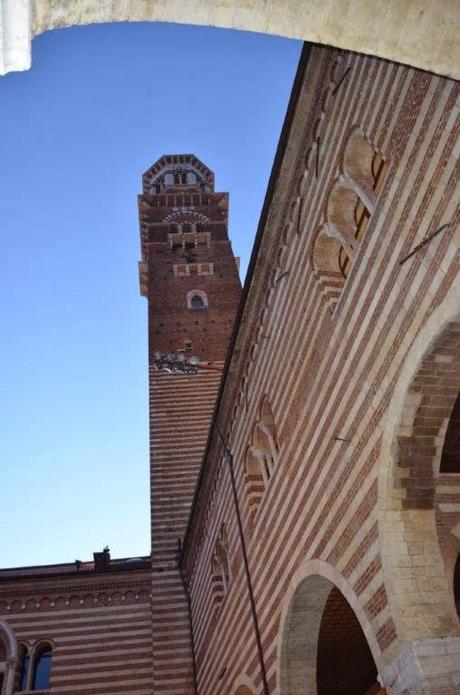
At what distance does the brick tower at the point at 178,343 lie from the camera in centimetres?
1571

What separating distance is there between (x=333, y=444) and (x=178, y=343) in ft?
54.6

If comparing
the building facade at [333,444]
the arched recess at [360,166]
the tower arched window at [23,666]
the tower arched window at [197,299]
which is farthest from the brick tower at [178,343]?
the arched recess at [360,166]

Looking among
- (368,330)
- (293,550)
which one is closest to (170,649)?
(293,550)

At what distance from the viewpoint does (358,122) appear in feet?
21.6

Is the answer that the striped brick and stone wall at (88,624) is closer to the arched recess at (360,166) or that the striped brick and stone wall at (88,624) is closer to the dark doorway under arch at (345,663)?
the dark doorway under arch at (345,663)

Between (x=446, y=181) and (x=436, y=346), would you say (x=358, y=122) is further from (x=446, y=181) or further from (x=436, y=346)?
(x=436, y=346)

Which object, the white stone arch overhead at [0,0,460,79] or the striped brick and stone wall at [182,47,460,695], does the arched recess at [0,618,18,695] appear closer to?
the striped brick and stone wall at [182,47,460,695]

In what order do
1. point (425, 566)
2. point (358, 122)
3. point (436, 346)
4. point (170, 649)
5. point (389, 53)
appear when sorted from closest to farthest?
point (389, 53), point (436, 346), point (425, 566), point (358, 122), point (170, 649)

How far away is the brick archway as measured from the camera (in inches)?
199

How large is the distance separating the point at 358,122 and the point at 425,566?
4490mm

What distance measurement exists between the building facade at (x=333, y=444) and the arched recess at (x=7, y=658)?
5cm

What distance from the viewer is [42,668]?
1557cm

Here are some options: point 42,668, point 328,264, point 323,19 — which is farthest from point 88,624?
point 323,19

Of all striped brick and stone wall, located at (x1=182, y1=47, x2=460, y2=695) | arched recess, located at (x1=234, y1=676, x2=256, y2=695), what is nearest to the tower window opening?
striped brick and stone wall, located at (x1=182, y1=47, x2=460, y2=695)
